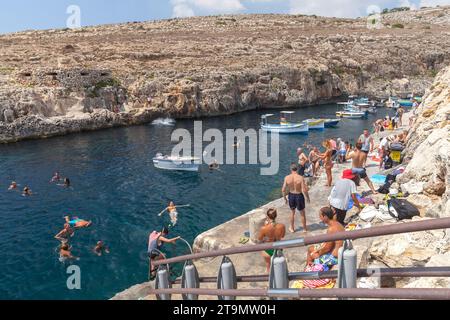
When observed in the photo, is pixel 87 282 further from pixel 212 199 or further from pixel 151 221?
pixel 212 199

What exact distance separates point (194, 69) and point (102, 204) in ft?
144

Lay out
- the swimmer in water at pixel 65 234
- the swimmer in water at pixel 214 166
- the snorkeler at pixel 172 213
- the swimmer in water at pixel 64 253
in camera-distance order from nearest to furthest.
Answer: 1. the swimmer in water at pixel 64 253
2. the swimmer in water at pixel 65 234
3. the snorkeler at pixel 172 213
4. the swimmer in water at pixel 214 166

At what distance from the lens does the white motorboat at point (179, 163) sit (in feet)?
93.0

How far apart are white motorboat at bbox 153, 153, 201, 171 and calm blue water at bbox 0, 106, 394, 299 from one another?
0.72 m

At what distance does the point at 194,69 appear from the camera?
204 ft

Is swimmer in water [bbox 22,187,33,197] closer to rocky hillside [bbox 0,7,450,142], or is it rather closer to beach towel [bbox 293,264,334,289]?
rocky hillside [bbox 0,7,450,142]

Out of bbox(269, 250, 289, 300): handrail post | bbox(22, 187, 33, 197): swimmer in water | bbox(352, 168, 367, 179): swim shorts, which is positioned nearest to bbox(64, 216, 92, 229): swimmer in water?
bbox(22, 187, 33, 197): swimmer in water

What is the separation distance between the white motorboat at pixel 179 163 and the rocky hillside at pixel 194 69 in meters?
21.7

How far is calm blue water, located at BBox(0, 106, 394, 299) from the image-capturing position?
48.7ft

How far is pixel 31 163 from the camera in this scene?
31609mm

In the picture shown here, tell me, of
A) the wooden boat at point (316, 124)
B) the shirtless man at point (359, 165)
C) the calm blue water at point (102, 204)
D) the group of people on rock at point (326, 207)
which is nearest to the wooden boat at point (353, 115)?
the wooden boat at point (316, 124)

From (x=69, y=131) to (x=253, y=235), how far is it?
Answer: 3951 cm

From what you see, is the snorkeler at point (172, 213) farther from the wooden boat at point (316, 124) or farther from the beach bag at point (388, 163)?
the wooden boat at point (316, 124)
